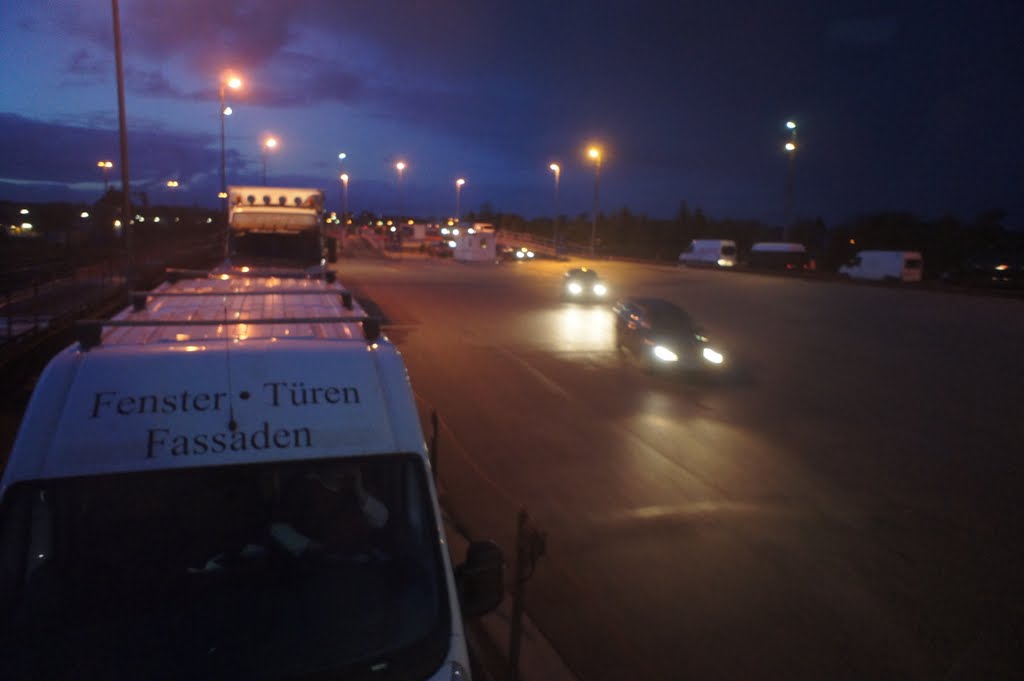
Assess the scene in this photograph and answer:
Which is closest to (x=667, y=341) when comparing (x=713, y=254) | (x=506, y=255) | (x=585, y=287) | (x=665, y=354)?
(x=665, y=354)

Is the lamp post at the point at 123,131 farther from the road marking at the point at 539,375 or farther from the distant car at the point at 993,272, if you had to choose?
the distant car at the point at 993,272

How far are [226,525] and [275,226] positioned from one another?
16.7 metres

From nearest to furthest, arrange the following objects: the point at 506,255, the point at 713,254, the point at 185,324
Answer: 1. the point at 185,324
2. the point at 713,254
3. the point at 506,255

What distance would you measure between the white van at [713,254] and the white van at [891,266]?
12.9 meters

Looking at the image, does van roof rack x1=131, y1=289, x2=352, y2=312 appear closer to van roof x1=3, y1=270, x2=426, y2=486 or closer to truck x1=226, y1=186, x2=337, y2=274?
van roof x1=3, y1=270, x2=426, y2=486

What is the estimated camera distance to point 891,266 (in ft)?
174

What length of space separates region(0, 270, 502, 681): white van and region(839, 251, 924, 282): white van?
2101 inches

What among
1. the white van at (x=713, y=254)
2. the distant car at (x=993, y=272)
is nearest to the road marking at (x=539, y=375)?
the distant car at (x=993, y=272)

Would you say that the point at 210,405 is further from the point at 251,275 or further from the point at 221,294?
the point at 251,275

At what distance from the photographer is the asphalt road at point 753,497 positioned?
21.5 ft

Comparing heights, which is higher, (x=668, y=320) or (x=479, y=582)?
(x=479, y=582)

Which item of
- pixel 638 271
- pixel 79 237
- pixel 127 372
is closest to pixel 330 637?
pixel 127 372

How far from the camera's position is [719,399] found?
Answer: 16688mm

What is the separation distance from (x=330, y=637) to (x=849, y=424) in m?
13.8
